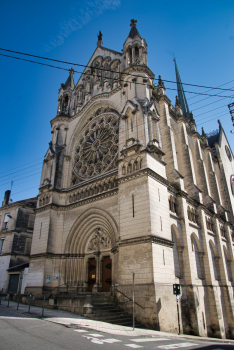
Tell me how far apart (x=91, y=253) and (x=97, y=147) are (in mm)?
9766

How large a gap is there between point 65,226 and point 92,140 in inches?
350

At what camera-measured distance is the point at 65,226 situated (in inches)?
885

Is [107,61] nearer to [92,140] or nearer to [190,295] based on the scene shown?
[92,140]

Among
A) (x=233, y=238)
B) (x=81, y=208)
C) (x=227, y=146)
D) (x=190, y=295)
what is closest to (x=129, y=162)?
(x=81, y=208)

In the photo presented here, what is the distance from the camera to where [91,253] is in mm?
→ 20688

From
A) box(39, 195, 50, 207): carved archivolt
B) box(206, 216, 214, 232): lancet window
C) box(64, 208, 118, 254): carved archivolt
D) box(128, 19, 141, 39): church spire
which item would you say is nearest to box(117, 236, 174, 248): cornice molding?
box(64, 208, 118, 254): carved archivolt

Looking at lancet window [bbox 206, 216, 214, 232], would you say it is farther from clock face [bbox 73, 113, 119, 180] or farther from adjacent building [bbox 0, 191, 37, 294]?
adjacent building [bbox 0, 191, 37, 294]

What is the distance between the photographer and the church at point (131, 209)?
14844 mm

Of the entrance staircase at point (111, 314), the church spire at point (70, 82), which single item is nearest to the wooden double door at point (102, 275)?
the entrance staircase at point (111, 314)

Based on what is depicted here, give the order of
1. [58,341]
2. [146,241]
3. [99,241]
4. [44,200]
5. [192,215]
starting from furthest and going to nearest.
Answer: [44,200] → [192,215] → [99,241] → [146,241] → [58,341]

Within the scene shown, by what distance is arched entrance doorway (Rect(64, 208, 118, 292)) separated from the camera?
19.1 metres

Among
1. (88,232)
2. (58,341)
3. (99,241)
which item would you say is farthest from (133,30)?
(58,341)

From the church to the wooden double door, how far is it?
0.07 metres

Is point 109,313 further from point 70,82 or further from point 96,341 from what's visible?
point 70,82
